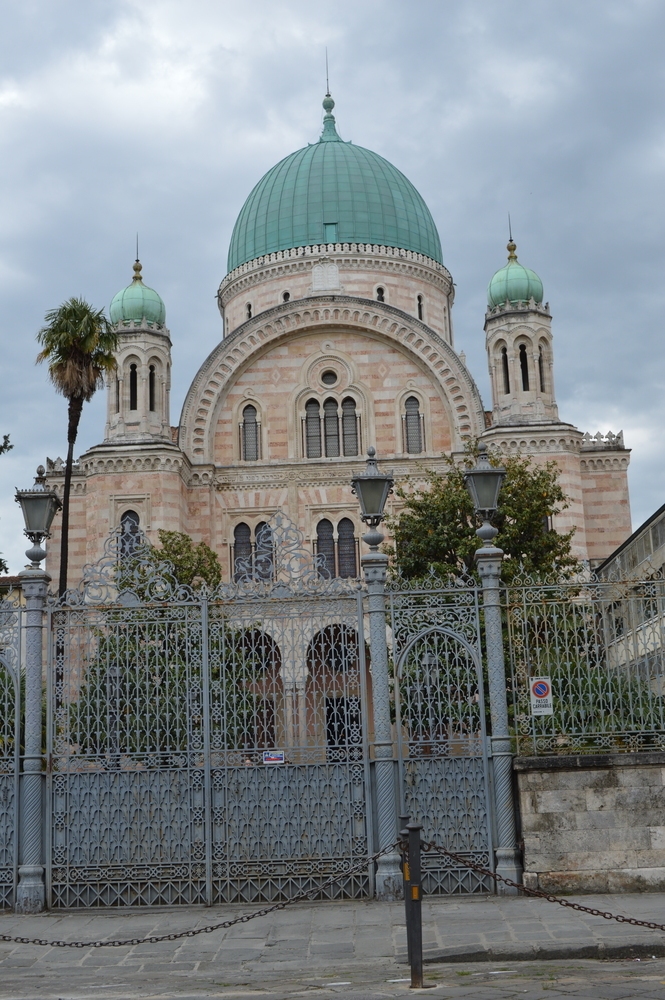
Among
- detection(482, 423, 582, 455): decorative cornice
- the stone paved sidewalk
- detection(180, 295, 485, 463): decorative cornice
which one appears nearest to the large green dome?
detection(180, 295, 485, 463): decorative cornice

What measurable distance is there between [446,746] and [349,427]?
2412 centimetres

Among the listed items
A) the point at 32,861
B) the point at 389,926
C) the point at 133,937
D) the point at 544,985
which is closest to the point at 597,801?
the point at 389,926

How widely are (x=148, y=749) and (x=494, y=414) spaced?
24490 mm

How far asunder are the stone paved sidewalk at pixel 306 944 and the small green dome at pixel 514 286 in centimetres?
2699

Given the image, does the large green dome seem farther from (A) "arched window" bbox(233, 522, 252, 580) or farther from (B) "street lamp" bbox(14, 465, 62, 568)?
(B) "street lamp" bbox(14, 465, 62, 568)

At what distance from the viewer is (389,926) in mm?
10984

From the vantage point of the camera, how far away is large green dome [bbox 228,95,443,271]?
42625 millimetres

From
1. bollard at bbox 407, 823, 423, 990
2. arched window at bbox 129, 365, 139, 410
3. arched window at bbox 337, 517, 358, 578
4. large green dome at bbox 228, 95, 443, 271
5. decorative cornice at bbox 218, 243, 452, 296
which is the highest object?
large green dome at bbox 228, 95, 443, 271

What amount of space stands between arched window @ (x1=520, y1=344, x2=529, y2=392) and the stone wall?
79.7 feet

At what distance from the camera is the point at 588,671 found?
41.7ft

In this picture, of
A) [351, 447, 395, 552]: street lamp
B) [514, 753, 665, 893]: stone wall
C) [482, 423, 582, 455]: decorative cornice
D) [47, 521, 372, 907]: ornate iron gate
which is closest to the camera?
[514, 753, 665, 893]: stone wall

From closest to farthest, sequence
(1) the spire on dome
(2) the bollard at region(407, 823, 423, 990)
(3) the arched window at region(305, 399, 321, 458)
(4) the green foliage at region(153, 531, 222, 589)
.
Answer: (2) the bollard at region(407, 823, 423, 990) < (4) the green foliage at region(153, 531, 222, 589) < (3) the arched window at region(305, 399, 321, 458) < (1) the spire on dome

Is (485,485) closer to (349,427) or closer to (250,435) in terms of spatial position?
(349,427)

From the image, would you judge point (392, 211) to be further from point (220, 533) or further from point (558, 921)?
point (558, 921)
